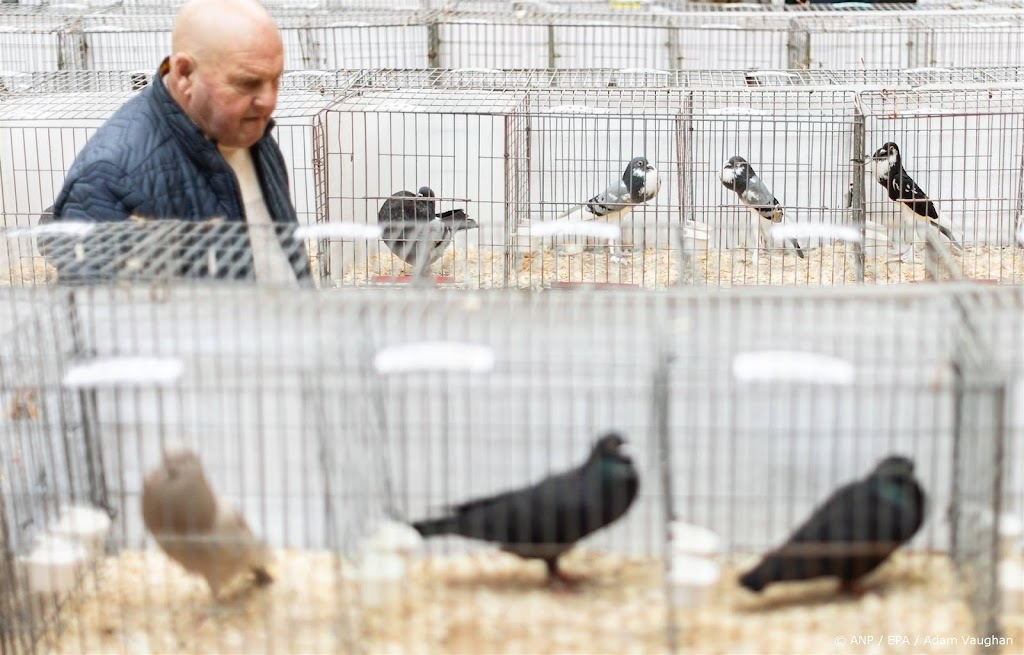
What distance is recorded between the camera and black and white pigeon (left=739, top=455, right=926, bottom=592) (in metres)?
1.77

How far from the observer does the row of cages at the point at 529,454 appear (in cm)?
179

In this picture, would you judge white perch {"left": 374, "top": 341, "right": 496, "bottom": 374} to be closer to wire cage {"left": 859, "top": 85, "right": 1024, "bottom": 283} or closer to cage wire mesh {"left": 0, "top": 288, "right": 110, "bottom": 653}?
cage wire mesh {"left": 0, "top": 288, "right": 110, "bottom": 653}

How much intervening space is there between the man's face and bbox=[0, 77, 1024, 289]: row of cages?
6.80 feet

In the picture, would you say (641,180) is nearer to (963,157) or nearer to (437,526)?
(963,157)

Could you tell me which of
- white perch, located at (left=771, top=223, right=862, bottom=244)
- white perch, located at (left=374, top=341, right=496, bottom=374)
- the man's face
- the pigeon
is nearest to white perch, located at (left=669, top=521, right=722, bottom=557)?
white perch, located at (left=374, top=341, right=496, bottom=374)

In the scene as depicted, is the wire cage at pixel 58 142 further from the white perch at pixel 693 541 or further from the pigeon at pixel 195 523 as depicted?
the white perch at pixel 693 541

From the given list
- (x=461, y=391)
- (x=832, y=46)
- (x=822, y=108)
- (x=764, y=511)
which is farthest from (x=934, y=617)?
(x=832, y=46)

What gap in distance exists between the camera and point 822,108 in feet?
16.8

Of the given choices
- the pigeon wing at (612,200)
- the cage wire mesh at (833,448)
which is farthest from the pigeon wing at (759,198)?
the cage wire mesh at (833,448)

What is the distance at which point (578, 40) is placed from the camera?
7.48 m

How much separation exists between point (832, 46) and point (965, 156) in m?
2.15

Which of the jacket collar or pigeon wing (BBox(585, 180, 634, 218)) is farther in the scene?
pigeon wing (BBox(585, 180, 634, 218))

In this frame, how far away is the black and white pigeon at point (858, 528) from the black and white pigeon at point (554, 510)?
245 millimetres

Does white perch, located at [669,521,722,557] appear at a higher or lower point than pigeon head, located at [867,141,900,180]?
lower
